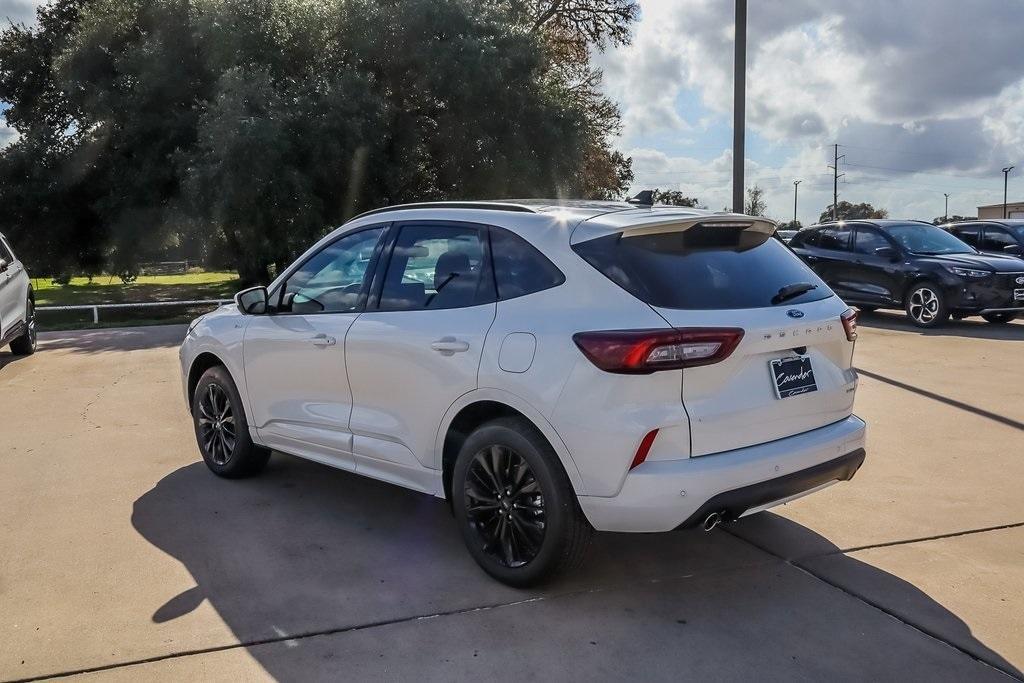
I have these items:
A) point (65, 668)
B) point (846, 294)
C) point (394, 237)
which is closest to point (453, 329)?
point (394, 237)

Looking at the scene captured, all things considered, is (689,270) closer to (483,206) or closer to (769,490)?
(769,490)

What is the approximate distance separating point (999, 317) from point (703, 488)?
1251 centimetres

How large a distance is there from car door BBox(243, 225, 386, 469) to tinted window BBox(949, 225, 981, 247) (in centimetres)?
1570

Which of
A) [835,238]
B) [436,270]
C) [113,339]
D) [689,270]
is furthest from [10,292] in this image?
[835,238]

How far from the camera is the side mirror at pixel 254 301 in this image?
5621 millimetres

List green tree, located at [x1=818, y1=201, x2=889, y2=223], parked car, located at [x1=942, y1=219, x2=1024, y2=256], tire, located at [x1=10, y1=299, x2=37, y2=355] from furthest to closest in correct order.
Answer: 1. green tree, located at [x1=818, y1=201, x2=889, y2=223]
2. parked car, located at [x1=942, y1=219, x2=1024, y2=256]
3. tire, located at [x1=10, y1=299, x2=37, y2=355]

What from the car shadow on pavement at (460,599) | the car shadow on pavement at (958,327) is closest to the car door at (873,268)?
the car shadow on pavement at (958,327)

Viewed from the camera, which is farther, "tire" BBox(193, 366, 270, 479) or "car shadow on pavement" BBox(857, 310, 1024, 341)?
"car shadow on pavement" BBox(857, 310, 1024, 341)

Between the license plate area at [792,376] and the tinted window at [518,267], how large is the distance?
3.24ft

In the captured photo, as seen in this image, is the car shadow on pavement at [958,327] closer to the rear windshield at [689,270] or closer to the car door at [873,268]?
the car door at [873,268]

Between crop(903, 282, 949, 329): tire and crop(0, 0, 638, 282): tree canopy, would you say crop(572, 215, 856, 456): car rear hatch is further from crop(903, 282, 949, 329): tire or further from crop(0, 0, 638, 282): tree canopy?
crop(0, 0, 638, 282): tree canopy

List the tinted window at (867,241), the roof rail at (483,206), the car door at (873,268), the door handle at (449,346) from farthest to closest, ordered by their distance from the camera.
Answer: the tinted window at (867,241) → the car door at (873,268) → the roof rail at (483,206) → the door handle at (449,346)

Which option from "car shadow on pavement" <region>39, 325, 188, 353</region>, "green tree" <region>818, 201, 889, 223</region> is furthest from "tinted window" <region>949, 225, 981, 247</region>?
"green tree" <region>818, 201, 889, 223</region>

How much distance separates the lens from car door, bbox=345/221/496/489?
425cm
